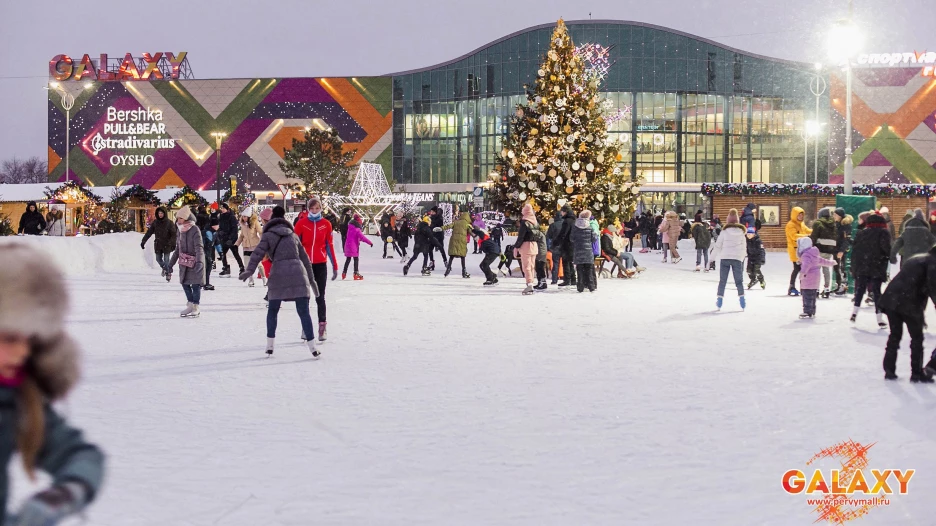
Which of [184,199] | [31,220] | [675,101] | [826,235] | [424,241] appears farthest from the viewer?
[675,101]

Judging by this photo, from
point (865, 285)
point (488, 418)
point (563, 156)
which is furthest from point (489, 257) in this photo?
point (488, 418)

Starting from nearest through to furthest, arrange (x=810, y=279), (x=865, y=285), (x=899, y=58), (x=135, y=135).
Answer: (x=865, y=285), (x=810, y=279), (x=899, y=58), (x=135, y=135)

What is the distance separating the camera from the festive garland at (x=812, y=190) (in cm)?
3347

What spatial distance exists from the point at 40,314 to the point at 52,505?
0.90 feet

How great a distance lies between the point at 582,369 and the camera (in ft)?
27.8

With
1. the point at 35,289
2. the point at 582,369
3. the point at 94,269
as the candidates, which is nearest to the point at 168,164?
the point at 94,269

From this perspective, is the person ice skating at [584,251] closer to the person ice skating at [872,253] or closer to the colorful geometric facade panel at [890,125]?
the person ice skating at [872,253]

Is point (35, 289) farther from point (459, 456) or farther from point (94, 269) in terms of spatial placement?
point (94, 269)

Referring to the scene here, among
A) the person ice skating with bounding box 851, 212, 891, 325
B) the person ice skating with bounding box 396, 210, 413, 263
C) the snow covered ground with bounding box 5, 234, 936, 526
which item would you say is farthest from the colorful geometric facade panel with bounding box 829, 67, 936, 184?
the snow covered ground with bounding box 5, 234, 936, 526

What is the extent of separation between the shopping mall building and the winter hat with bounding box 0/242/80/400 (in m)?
52.7

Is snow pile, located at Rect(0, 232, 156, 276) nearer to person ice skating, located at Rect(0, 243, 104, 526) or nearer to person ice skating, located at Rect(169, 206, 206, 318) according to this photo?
person ice skating, located at Rect(169, 206, 206, 318)

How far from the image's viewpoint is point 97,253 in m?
22.7

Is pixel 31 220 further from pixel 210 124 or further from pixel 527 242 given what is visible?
pixel 210 124

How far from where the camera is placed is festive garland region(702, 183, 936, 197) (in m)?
33.5
